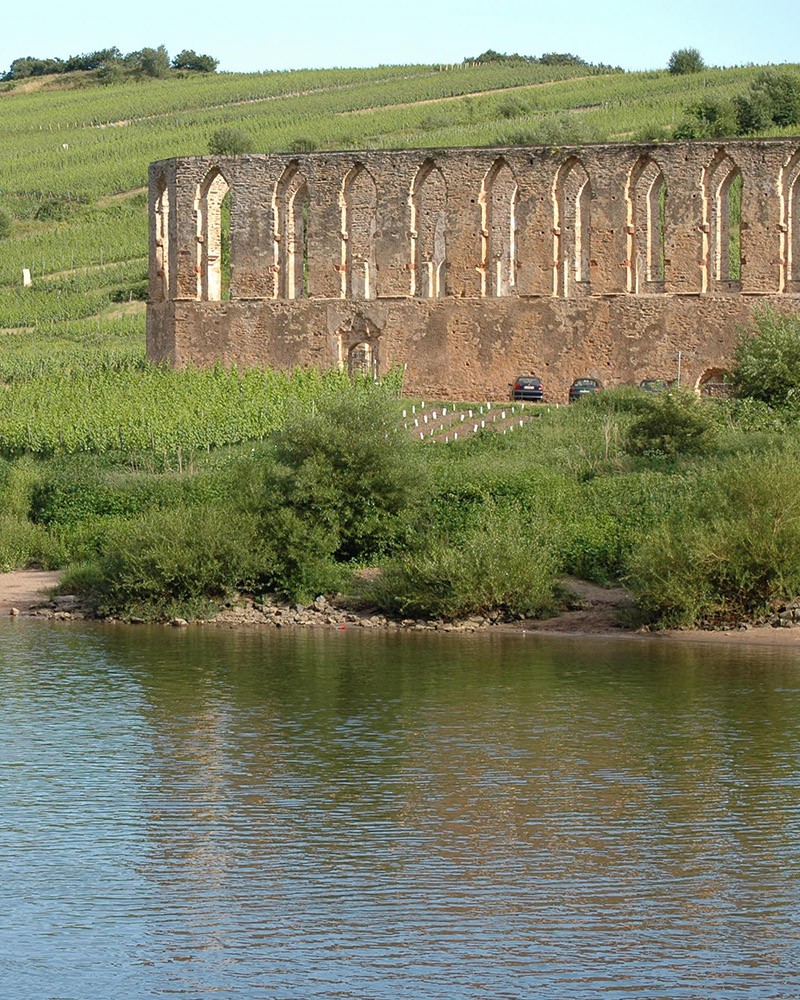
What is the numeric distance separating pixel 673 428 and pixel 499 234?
13404 millimetres

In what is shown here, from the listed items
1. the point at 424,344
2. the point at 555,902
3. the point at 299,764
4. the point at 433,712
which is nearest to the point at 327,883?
the point at 555,902

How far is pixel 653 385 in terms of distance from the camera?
35906 mm

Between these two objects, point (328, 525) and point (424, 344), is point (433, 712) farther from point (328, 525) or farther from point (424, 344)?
point (424, 344)

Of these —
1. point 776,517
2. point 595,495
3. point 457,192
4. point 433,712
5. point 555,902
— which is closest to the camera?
point 555,902

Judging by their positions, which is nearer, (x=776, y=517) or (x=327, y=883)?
(x=327, y=883)

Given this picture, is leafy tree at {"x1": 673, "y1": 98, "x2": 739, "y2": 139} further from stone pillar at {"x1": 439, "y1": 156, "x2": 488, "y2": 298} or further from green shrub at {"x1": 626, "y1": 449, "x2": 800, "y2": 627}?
green shrub at {"x1": 626, "y1": 449, "x2": 800, "y2": 627}

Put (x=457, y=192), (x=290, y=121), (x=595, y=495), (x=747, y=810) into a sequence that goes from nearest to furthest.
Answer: (x=747, y=810), (x=595, y=495), (x=457, y=192), (x=290, y=121)

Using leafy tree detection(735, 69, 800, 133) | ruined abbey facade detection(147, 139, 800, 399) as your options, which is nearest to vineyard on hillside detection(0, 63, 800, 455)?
leafy tree detection(735, 69, 800, 133)

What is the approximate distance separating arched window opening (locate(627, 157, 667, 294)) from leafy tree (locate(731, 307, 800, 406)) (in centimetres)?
607

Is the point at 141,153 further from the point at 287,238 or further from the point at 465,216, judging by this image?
the point at 465,216

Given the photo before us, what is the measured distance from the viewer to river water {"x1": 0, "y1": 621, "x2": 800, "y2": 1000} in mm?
9906

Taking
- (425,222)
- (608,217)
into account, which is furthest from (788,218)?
(425,222)

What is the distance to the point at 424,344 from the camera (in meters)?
42.7

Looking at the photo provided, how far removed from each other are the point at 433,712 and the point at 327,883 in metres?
6.13
